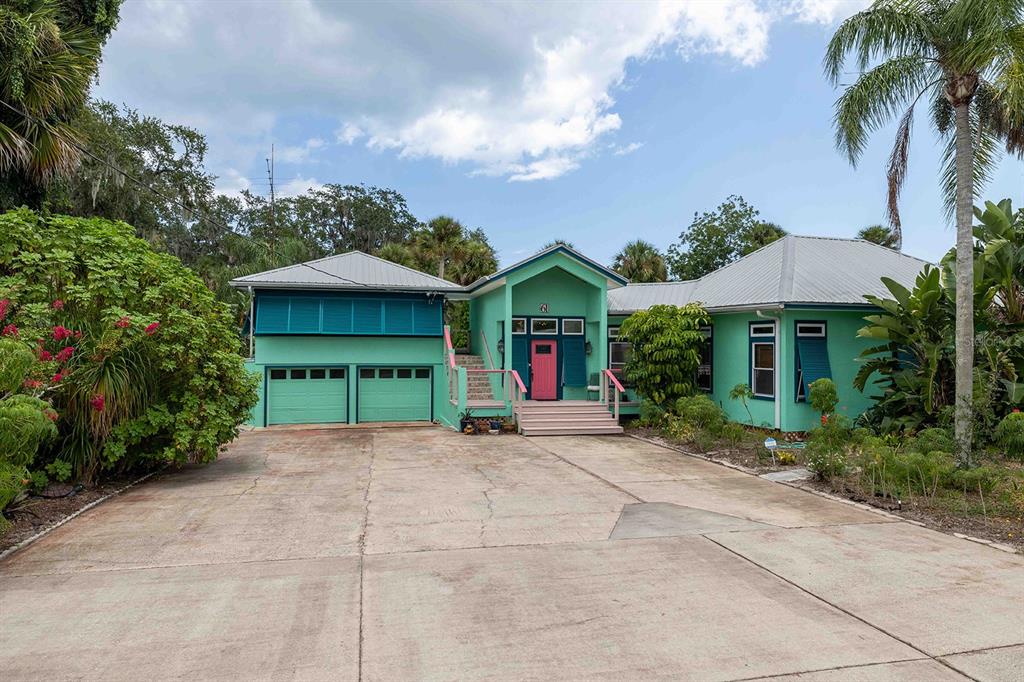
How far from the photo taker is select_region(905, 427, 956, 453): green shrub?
916 cm

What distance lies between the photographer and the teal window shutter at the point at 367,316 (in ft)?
53.8

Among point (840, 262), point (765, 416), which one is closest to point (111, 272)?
point (765, 416)

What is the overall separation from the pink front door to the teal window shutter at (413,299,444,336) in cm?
290

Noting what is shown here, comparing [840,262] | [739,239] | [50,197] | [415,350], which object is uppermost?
[739,239]

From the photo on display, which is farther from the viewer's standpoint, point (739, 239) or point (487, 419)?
point (739, 239)

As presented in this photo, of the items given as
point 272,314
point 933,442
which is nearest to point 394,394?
point 272,314

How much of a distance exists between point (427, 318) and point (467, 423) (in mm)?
4074

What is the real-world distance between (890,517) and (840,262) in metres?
9.97

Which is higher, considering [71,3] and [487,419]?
[71,3]

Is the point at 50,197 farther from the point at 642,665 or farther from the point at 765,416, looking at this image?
the point at 765,416

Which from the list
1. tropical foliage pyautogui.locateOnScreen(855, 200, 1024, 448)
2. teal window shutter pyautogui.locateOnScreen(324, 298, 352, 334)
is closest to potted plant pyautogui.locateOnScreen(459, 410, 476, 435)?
teal window shutter pyautogui.locateOnScreen(324, 298, 352, 334)

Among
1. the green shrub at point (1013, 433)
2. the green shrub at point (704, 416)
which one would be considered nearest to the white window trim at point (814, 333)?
the green shrub at point (704, 416)

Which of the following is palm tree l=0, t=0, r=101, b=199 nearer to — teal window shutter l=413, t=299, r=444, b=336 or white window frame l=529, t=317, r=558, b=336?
teal window shutter l=413, t=299, r=444, b=336

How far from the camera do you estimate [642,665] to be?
345 cm
